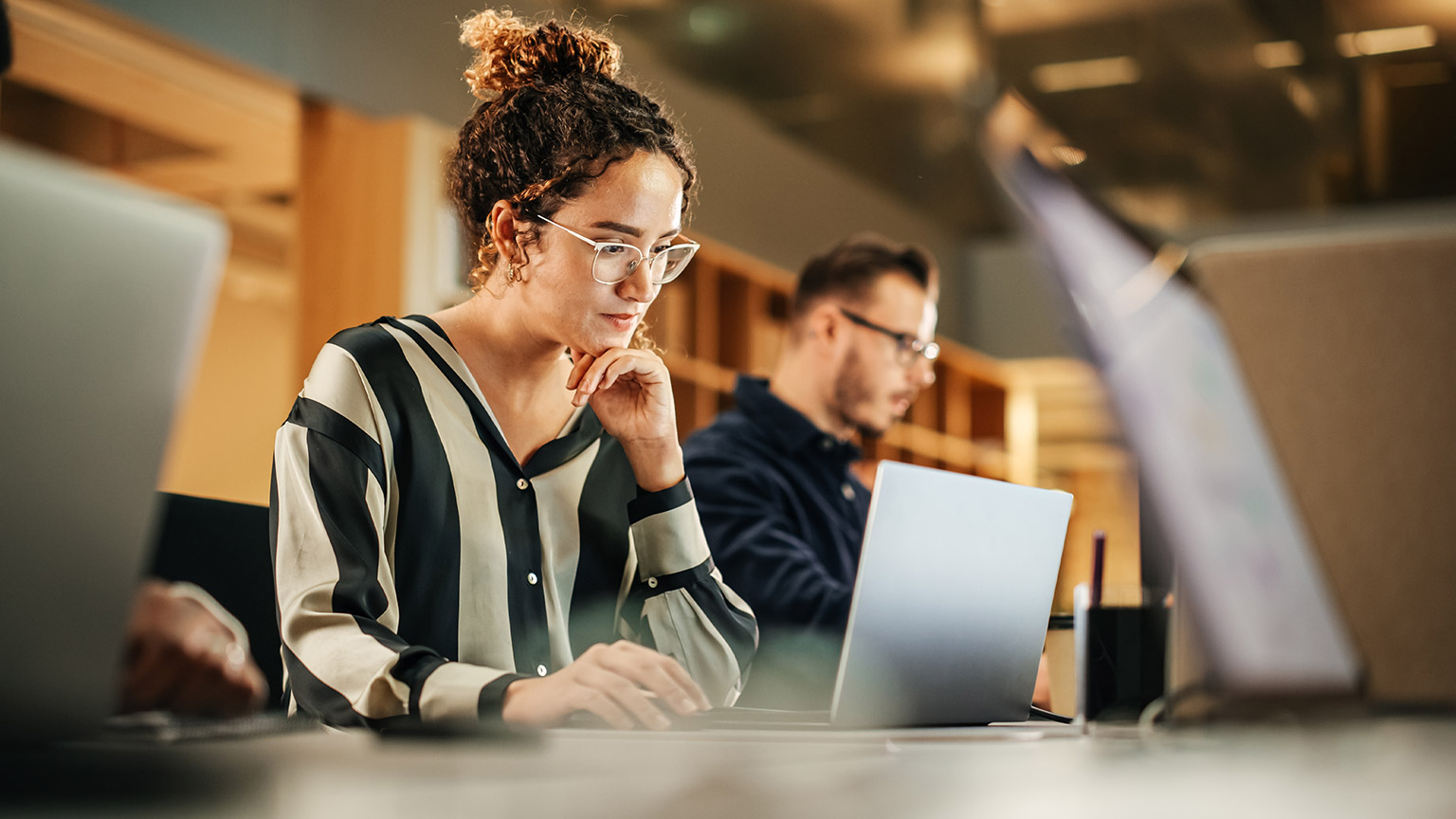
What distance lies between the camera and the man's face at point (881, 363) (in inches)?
91.1

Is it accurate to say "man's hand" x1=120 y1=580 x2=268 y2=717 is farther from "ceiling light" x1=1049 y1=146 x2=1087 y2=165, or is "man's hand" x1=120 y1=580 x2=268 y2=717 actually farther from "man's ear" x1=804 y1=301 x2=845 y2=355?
"man's ear" x1=804 y1=301 x2=845 y2=355

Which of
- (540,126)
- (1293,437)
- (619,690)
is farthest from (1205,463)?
(540,126)

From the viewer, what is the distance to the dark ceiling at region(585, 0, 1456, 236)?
4605 mm

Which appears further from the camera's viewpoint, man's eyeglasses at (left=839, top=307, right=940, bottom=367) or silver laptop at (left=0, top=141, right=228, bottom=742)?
man's eyeglasses at (left=839, top=307, right=940, bottom=367)

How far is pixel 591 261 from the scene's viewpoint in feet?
4.29

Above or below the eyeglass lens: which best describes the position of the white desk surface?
below

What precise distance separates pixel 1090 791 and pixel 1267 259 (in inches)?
17.0


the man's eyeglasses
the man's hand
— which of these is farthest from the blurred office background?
the man's hand

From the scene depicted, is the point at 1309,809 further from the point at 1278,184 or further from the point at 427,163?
the point at 1278,184

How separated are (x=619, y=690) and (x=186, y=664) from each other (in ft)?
0.99

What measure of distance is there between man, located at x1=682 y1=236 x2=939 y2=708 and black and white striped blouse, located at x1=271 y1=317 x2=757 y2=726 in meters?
0.23

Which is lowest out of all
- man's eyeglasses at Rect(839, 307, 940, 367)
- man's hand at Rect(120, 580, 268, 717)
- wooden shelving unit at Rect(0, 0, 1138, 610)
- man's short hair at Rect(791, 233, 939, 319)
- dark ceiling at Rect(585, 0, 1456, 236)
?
man's hand at Rect(120, 580, 268, 717)

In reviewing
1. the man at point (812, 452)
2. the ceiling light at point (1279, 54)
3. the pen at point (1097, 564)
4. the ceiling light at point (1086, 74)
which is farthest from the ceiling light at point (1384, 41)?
the pen at point (1097, 564)

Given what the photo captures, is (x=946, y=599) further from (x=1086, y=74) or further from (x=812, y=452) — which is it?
(x=1086, y=74)
